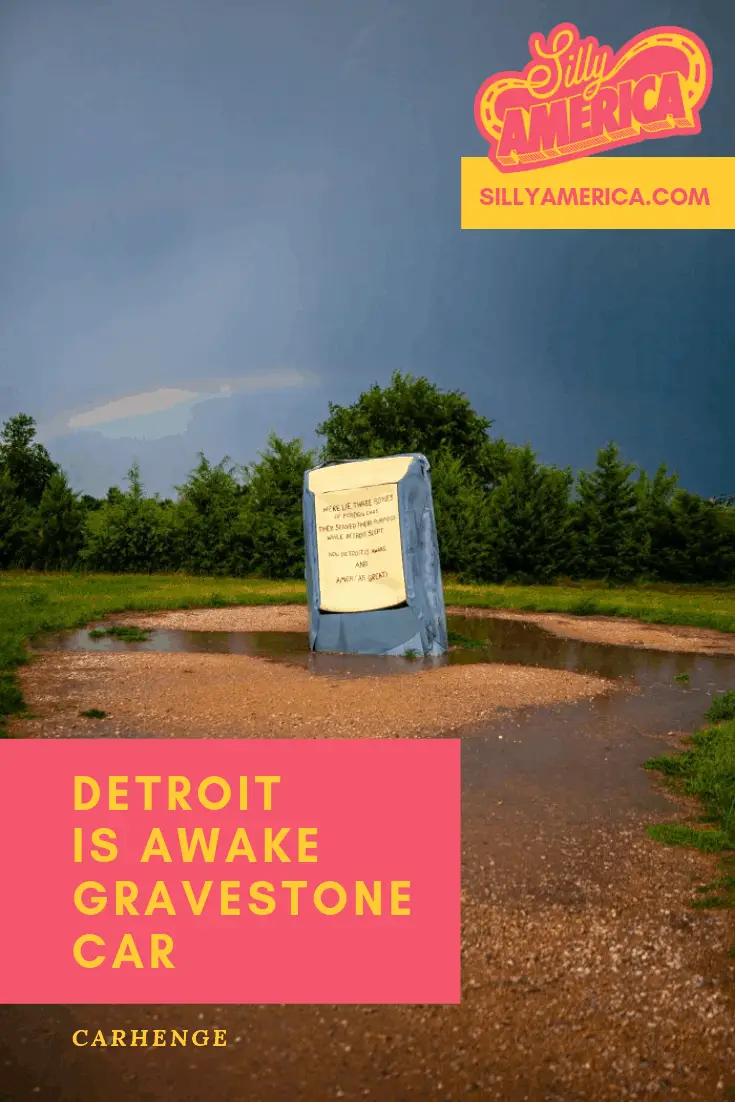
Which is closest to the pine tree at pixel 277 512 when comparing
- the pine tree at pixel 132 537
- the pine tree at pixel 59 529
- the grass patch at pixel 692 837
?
the pine tree at pixel 132 537

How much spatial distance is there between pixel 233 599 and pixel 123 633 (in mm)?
5396

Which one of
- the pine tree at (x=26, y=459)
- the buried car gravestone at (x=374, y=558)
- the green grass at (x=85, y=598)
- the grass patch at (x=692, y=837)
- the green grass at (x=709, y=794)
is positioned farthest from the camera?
the pine tree at (x=26, y=459)

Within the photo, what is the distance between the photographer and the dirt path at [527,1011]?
3.22 meters

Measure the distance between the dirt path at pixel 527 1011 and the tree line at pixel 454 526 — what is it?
45.4ft

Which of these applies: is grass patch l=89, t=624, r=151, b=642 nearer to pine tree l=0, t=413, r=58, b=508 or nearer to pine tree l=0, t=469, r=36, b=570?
pine tree l=0, t=469, r=36, b=570

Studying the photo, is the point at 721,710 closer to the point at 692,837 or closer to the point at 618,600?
the point at 692,837

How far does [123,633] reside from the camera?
15.2m

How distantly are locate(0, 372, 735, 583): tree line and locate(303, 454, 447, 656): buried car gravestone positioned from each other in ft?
20.0

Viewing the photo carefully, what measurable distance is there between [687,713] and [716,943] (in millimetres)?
5449

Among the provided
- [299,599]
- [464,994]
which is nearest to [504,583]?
[299,599]

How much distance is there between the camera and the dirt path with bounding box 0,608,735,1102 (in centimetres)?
322

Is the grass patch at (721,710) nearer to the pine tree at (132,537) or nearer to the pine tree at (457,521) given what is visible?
the pine tree at (457,521)

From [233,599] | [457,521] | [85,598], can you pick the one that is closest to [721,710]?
[233,599]

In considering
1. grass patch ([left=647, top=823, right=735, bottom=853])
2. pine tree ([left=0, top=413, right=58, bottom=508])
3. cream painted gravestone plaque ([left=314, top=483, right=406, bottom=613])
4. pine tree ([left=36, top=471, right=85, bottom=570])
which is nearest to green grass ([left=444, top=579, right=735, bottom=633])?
cream painted gravestone plaque ([left=314, top=483, right=406, bottom=613])
